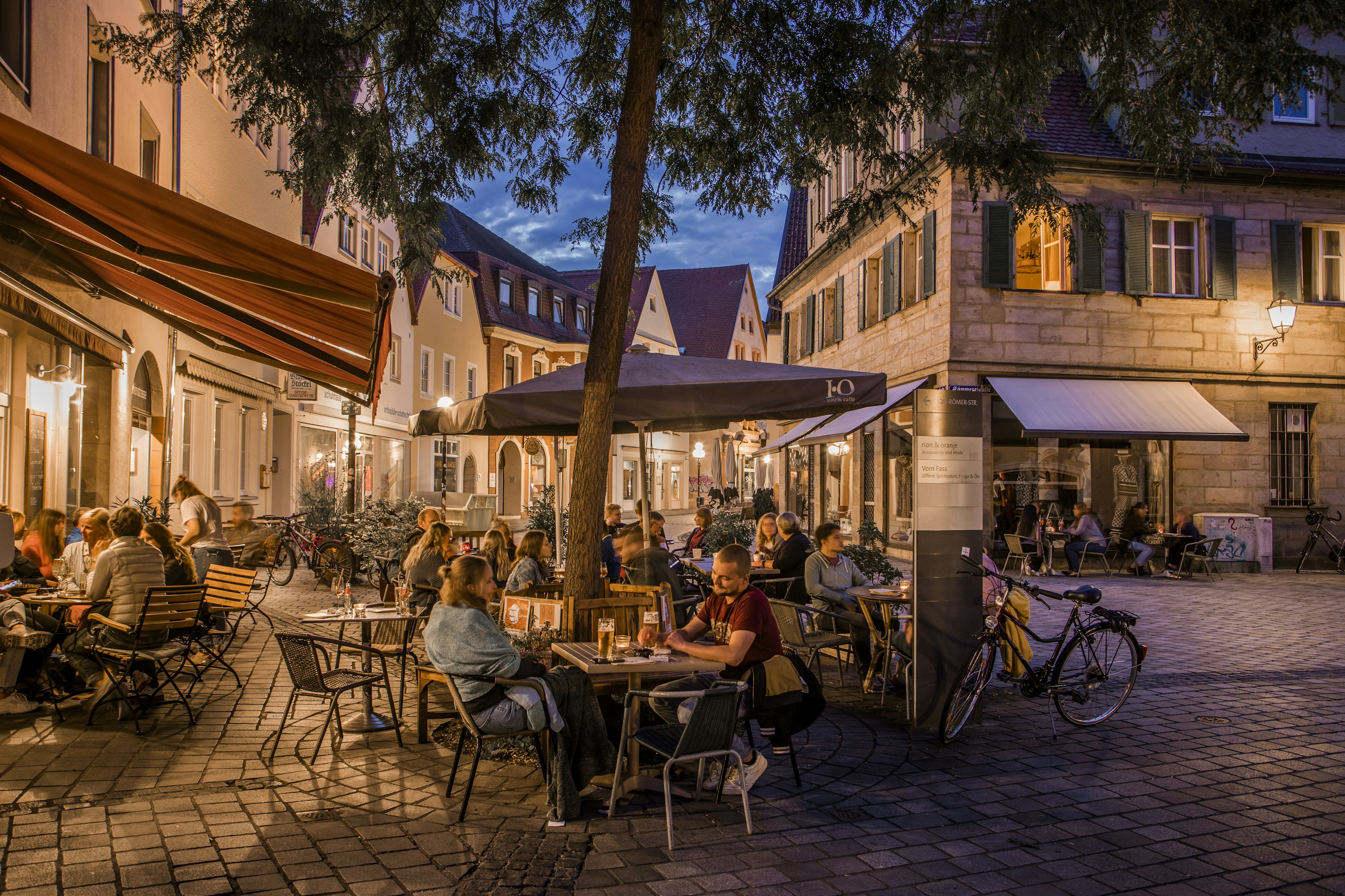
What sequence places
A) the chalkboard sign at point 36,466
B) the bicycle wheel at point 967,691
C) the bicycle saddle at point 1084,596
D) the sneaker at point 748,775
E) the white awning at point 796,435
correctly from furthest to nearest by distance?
1. the white awning at point 796,435
2. the chalkboard sign at point 36,466
3. the bicycle saddle at point 1084,596
4. the bicycle wheel at point 967,691
5. the sneaker at point 748,775

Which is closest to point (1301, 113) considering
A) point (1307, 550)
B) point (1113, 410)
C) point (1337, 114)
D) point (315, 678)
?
point (1337, 114)

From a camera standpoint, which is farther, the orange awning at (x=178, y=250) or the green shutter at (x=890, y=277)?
the green shutter at (x=890, y=277)

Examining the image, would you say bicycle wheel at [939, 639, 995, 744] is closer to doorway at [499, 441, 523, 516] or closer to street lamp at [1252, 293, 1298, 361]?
street lamp at [1252, 293, 1298, 361]

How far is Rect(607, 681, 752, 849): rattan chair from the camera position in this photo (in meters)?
4.48

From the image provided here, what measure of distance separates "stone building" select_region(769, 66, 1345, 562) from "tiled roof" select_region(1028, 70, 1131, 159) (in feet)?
0.17

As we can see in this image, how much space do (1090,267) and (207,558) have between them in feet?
48.2

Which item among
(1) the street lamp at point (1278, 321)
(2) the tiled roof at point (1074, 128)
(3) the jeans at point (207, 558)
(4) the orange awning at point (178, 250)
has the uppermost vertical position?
(2) the tiled roof at point (1074, 128)

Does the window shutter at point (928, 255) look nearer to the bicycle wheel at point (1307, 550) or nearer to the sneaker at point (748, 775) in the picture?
the bicycle wheel at point (1307, 550)

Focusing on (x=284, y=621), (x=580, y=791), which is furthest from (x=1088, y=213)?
(x=284, y=621)

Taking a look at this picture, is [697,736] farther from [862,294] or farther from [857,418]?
[862,294]

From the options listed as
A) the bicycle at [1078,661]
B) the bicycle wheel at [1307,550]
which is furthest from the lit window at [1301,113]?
the bicycle at [1078,661]

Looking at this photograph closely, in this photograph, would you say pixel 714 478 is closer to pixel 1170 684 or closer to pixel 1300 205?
pixel 1300 205

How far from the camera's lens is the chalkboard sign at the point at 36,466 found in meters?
10.2

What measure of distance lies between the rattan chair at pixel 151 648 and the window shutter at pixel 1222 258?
17447 mm
